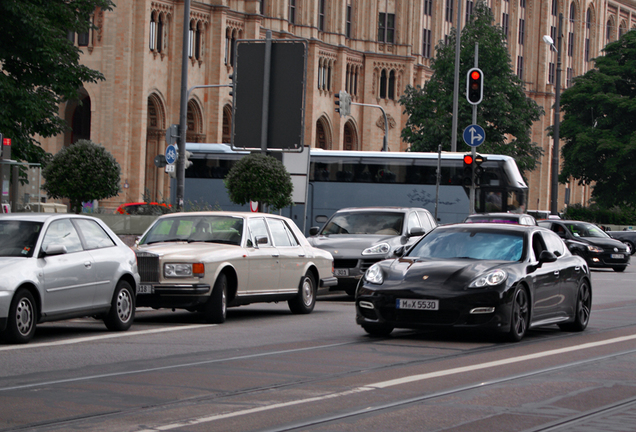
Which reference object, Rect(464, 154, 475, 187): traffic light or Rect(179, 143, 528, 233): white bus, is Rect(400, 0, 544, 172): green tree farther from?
Rect(464, 154, 475, 187): traffic light

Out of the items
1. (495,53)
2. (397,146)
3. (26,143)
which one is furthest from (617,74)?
(26,143)

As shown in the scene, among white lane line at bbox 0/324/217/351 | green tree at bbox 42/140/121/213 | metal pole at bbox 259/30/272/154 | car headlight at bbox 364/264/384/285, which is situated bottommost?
white lane line at bbox 0/324/217/351

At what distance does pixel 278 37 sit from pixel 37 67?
40.5 m

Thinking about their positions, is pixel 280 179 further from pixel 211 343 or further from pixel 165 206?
pixel 211 343

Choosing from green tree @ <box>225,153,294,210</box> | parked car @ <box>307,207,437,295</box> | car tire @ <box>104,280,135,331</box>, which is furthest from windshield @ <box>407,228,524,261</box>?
green tree @ <box>225,153,294,210</box>

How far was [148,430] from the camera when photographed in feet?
20.4

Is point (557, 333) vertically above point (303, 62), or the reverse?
point (303, 62)

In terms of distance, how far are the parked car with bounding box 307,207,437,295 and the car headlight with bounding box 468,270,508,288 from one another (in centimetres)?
714

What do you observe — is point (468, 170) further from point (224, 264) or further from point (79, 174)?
point (224, 264)

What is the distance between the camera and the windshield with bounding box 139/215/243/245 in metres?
14.4

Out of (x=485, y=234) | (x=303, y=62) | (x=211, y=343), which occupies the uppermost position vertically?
(x=303, y=62)

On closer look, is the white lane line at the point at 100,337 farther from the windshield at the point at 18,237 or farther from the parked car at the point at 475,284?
the parked car at the point at 475,284

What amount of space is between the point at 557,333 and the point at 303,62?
35.5 ft

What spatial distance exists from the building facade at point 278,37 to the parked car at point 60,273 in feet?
99.1
